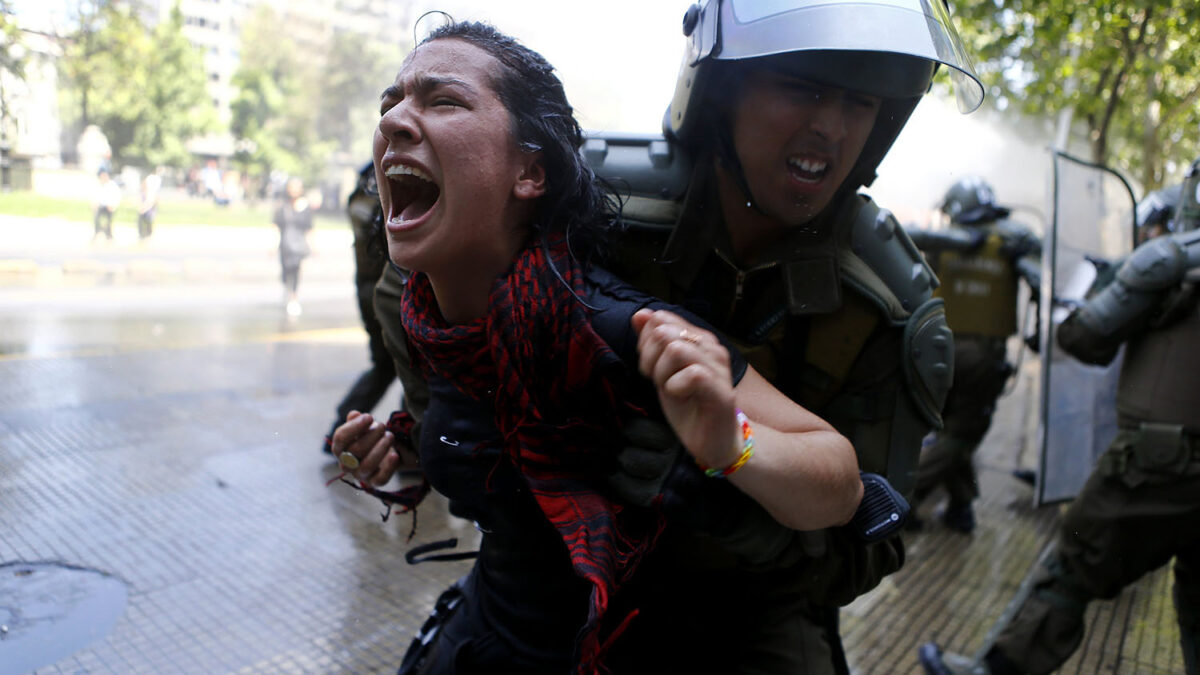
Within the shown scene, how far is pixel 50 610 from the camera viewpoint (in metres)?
2.90

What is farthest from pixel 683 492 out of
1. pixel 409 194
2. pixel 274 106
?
pixel 274 106

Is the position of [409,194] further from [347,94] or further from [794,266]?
[347,94]

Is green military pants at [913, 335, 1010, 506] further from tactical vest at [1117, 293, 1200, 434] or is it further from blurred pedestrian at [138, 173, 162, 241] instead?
blurred pedestrian at [138, 173, 162, 241]

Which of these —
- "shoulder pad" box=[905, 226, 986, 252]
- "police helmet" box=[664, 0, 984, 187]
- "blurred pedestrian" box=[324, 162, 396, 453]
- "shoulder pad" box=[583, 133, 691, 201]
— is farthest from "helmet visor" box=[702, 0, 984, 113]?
"shoulder pad" box=[905, 226, 986, 252]

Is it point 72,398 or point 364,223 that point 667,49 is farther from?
point 72,398

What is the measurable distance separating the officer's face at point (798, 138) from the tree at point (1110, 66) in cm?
175

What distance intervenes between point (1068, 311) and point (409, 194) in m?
3.35

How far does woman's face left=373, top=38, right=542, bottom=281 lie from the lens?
4.63ft

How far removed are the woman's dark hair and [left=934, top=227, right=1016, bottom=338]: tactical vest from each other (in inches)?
168

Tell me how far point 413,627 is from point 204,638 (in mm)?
754

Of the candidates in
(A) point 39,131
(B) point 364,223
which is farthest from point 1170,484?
(A) point 39,131

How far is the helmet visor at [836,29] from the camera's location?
1.54 metres

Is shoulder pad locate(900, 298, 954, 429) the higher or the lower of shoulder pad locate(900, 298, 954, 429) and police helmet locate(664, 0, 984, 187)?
the lower

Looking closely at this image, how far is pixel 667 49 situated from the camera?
2518 millimetres
